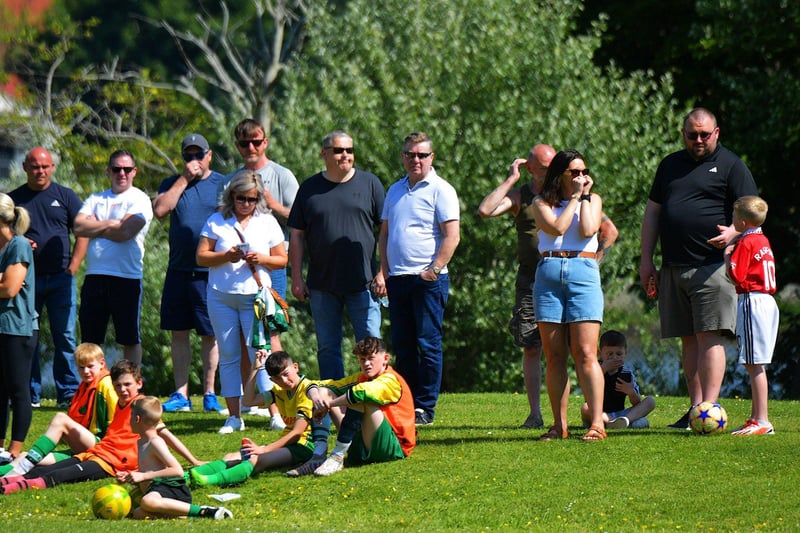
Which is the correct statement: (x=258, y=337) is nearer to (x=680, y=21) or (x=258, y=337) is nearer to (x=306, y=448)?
(x=306, y=448)

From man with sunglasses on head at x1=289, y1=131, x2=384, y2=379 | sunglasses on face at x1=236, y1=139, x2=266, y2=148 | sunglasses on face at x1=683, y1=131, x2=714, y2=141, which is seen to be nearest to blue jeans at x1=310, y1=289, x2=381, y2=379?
man with sunglasses on head at x1=289, y1=131, x2=384, y2=379

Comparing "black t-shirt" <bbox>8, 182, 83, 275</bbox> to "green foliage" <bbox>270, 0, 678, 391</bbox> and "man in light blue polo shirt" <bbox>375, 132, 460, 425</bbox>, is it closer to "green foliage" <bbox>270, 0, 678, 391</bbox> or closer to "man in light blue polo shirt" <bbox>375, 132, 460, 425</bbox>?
"man in light blue polo shirt" <bbox>375, 132, 460, 425</bbox>

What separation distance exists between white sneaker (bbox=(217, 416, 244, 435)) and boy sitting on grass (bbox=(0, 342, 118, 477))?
47.2 inches

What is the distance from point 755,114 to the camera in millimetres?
21328

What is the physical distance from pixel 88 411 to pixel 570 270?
394 cm

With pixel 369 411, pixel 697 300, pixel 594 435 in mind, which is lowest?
pixel 594 435

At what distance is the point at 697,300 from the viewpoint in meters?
9.84

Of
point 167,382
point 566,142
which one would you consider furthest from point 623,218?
point 167,382

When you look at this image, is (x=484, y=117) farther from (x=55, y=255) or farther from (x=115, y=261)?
(x=115, y=261)

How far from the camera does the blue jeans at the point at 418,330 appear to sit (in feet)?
35.2

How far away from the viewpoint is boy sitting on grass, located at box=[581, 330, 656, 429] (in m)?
10.6

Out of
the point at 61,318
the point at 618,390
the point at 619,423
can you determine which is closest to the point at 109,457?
the point at 61,318

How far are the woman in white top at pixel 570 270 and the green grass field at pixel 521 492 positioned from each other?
719mm

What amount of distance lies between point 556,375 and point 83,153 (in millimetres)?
24890
